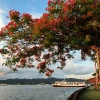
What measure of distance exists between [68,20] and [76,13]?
811mm

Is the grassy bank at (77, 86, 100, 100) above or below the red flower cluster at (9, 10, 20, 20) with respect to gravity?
below

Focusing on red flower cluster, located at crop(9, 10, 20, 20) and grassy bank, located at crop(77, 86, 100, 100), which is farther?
grassy bank, located at crop(77, 86, 100, 100)

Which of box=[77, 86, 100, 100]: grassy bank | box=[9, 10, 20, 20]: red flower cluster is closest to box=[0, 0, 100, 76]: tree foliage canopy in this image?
box=[9, 10, 20, 20]: red flower cluster

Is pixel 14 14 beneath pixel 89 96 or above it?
above

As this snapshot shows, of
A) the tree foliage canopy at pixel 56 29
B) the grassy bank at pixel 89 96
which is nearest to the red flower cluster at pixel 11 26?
the tree foliage canopy at pixel 56 29

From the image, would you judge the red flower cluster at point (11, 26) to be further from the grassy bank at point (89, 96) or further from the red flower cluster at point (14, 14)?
the grassy bank at point (89, 96)

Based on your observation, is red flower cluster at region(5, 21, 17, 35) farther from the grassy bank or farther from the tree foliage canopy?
the grassy bank

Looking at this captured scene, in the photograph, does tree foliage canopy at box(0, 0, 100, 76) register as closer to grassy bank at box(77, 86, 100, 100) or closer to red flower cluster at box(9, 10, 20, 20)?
red flower cluster at box(9, 10, 20, 20)

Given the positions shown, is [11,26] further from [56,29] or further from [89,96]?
[89,96]

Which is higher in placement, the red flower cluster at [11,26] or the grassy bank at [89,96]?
the red flower cluster at [11,26]

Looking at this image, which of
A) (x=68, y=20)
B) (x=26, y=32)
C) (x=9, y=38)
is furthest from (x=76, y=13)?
(x=9, y=38)

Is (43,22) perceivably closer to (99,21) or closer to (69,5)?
(69,5)

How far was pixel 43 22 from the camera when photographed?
22.4 metres

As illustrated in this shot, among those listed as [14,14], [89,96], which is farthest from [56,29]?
[89,96]
